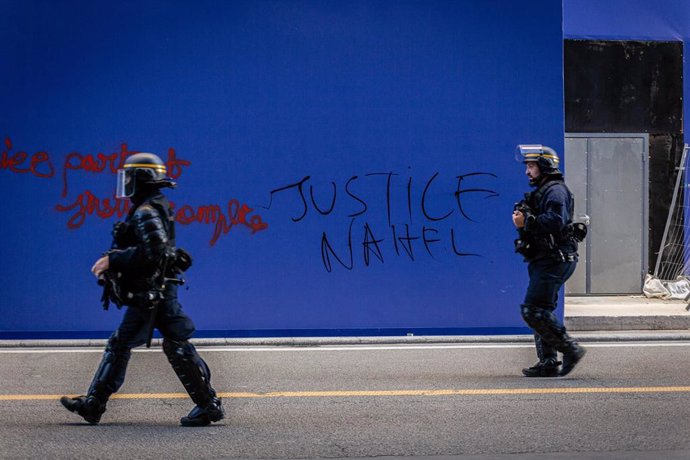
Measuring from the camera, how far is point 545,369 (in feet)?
28.7

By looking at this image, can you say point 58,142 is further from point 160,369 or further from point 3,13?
point 160,369

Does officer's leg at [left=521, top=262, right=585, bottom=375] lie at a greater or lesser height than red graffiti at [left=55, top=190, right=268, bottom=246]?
lesser

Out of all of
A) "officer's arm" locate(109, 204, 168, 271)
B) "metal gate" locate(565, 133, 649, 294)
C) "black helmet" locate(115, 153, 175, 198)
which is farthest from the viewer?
"metal gate" locate(565, 133, 649, 294)

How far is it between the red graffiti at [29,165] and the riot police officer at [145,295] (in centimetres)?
505

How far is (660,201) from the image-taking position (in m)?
15.6

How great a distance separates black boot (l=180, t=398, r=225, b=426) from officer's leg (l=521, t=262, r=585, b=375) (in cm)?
299

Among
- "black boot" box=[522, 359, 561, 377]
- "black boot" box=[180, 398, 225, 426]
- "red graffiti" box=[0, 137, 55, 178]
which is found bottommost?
"black boot" box=[522, 359, 561, 377]

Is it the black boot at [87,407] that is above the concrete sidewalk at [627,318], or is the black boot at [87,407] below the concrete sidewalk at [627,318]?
above

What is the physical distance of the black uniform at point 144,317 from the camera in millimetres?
6645

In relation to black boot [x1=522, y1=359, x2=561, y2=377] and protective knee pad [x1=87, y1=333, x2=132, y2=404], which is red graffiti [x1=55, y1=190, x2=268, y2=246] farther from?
protective knee pad [x1=87, y1=333, x2=132, y2=404]

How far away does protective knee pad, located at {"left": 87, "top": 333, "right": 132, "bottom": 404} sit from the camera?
22.2 feet

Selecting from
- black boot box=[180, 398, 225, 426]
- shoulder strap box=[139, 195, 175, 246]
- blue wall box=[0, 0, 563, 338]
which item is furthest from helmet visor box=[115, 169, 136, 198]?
blue wall box=[0, 0, 563, 338]

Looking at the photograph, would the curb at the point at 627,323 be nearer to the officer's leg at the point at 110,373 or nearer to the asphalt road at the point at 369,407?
the asphalt road at the point at 369,407

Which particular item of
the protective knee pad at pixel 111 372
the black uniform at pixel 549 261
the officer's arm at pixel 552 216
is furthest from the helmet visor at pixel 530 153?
the protective knee pad at pixel 111 372
